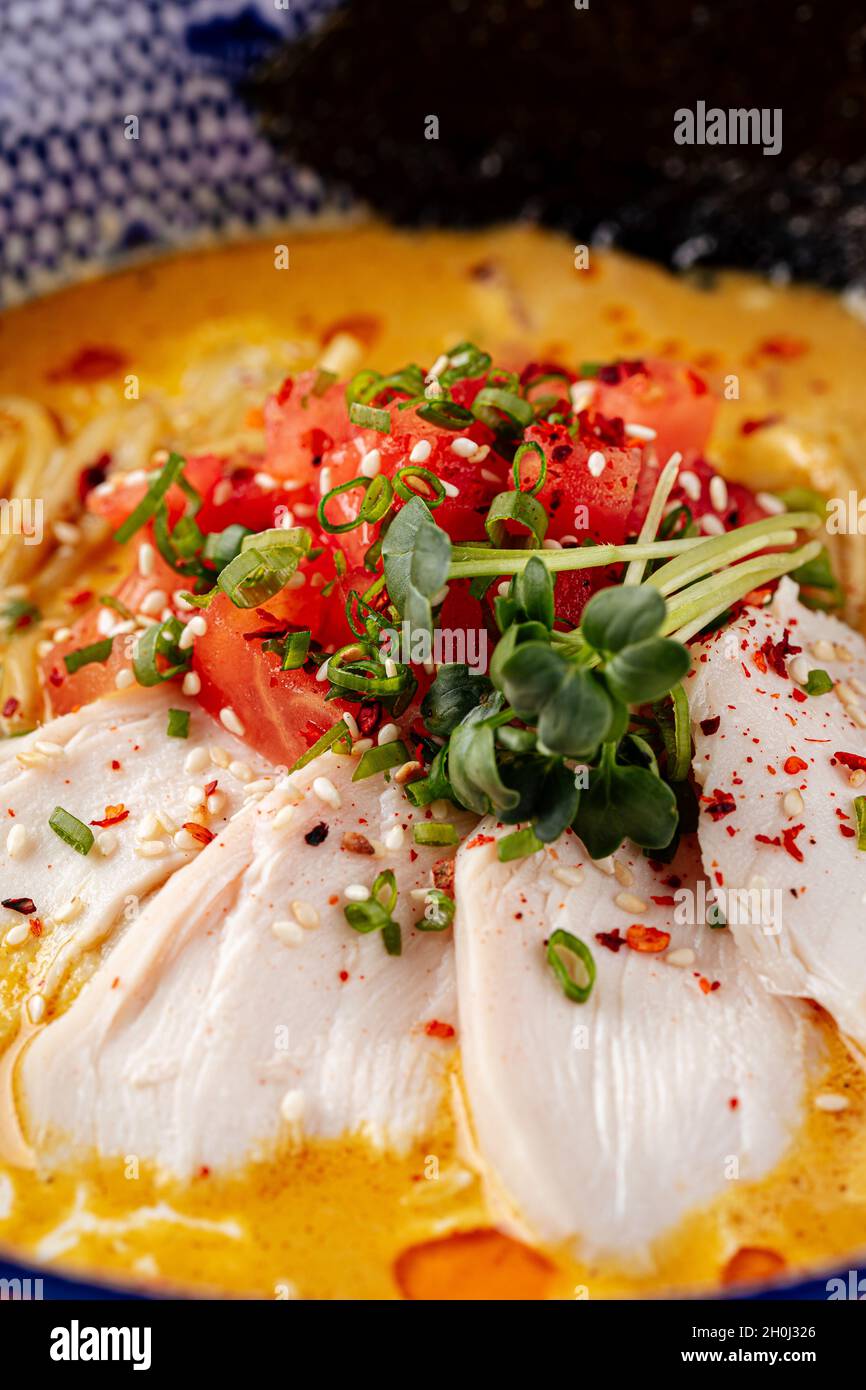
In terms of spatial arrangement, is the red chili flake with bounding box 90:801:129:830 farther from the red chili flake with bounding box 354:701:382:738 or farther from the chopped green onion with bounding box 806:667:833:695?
the chopped green onion with bounding box 806:667:833:695

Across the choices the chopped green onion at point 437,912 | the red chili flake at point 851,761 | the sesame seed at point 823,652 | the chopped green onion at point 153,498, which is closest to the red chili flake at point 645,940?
the chopped green onion at point 437,912

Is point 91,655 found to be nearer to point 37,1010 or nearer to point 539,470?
point 37,1010

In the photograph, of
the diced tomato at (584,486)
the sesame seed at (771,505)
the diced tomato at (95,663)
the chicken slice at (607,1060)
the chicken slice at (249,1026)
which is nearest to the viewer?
the chicken slice at (607,1060)

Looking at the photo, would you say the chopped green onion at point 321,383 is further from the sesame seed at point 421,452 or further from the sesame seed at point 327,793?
the sesame seed at point 327,793

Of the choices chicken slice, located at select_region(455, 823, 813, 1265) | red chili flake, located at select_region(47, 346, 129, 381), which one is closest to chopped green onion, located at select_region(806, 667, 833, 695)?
chicken slice, located at select_region(455, 823, 813, 1265)

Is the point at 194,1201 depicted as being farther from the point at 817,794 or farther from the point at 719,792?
the point at 817,794
